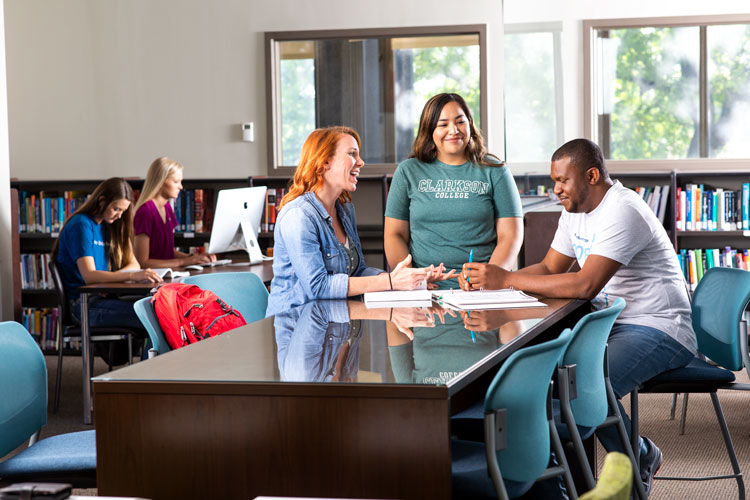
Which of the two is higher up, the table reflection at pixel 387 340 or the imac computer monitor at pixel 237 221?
the imac computer monitor at pixel 237 221

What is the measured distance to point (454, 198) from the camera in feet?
10.4

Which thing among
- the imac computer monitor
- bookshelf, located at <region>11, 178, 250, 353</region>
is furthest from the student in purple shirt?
bookshelf, located at <region>11, 178, 250, 353</region>

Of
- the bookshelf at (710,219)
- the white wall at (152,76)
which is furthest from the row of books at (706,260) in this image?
the white wall at (152,76)

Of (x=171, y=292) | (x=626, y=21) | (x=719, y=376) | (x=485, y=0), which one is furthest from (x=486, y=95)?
(x=171, y=292)

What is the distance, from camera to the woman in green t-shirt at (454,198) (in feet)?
10.4

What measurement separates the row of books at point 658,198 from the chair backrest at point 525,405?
440 centimetres

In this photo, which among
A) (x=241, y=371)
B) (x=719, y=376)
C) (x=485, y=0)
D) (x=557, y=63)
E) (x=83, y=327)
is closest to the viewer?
(x=241, y=371)

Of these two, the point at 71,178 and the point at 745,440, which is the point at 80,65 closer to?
the point at 71,178

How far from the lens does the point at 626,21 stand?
6250 millimetres

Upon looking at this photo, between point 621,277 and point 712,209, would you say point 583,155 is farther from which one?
point 712,209

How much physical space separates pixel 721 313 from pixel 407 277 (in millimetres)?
1278

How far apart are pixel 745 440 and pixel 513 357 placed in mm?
2839

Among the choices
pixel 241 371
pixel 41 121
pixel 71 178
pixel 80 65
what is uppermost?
pixel 80 65

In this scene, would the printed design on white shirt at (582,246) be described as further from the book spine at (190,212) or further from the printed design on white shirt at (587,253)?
the book spine at (190,212)
